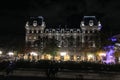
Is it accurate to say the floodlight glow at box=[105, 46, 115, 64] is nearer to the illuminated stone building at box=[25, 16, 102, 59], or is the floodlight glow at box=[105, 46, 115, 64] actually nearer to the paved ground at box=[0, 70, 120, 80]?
the paved ground at box=[0, 70, 120, 80]

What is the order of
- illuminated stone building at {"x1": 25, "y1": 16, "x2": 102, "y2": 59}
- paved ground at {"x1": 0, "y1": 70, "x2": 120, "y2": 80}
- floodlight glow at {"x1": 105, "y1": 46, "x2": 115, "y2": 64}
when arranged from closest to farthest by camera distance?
paved ground at {"x1": 0, "y1": 70, "x2": 120, "y2": 80}, floodlight glow at {"x1": 105, "y1": 46, "x2": 115, "y2": 64}, illuminated stone building at {"x1": 25, "y1": 16, "x2": 102, "y2": 59}

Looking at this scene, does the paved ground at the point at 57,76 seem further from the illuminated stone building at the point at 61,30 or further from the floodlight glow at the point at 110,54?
the illuminated stone building at the point at 61,30

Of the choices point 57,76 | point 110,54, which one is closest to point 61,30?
point 110,54

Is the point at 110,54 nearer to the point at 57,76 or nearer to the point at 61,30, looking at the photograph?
the point at 57,76

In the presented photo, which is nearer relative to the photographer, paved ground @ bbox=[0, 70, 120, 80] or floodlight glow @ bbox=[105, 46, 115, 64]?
paved ground @ bbox=[0, 70, 120, 80]

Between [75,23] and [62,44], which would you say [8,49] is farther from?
[75,23]

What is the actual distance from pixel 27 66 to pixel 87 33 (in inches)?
2445

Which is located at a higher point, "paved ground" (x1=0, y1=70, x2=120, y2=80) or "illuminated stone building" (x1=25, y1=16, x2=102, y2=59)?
"illuminated stone building" (x1=25, y1=16, x2=102, y2=59)

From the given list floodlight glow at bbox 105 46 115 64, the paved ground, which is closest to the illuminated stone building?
floodlight glow at bbox 105 46 115 64

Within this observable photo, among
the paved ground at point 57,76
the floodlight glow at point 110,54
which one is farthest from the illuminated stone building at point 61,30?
the paved ground at point 57,76

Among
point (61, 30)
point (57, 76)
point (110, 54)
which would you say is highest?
point (61, 30)

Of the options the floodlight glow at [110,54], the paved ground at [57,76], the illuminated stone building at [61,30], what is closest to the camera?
the paved ground at [57,76]

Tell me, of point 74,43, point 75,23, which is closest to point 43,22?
point 75,23

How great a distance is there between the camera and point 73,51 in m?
75.8
